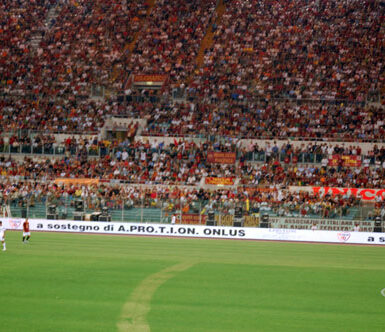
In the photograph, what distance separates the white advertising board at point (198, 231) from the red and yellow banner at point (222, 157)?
28.4ft

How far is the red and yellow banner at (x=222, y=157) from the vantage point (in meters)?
42.1

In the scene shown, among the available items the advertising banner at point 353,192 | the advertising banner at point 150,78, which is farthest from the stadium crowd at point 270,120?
the advertising banner at point 353,192

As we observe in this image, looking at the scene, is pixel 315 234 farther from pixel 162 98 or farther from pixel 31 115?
pixel 31 115

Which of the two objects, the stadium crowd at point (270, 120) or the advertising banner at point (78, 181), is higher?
the stadium crowd at point (270, 120)

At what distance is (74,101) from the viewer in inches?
1966

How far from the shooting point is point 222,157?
42.2 meters

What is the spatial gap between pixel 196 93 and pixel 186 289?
3249cm

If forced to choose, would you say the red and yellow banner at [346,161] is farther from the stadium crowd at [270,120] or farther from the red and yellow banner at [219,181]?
the red and yellow banner at [219,181]

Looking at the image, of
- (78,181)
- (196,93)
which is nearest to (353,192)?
(196,93)

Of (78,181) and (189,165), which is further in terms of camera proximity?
(189,165)

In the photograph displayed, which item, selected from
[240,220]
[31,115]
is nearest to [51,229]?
[240,220]

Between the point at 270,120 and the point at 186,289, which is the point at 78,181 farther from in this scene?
the point at 186,289

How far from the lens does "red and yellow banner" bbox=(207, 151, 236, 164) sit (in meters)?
42.1

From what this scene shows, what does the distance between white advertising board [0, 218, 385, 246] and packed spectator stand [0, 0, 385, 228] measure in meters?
2.04
